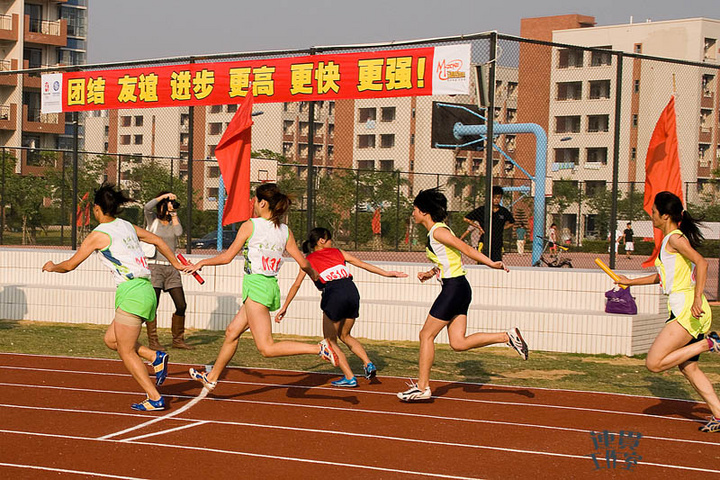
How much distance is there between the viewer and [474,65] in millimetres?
13562

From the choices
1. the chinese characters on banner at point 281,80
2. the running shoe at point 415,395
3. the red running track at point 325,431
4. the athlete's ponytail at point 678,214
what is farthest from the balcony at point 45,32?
the athlete's ponytail at point 678,214

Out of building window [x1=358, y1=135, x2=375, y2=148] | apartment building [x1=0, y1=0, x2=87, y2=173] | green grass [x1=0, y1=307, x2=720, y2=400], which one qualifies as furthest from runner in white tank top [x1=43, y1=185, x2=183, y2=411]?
building window [x1=358, y1=135, x2=375, y2=148]

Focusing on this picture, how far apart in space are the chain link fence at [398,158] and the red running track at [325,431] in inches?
85.3

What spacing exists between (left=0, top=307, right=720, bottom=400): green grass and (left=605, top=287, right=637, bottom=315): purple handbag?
722 millimetres

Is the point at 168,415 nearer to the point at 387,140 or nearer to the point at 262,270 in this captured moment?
the point at 262,270

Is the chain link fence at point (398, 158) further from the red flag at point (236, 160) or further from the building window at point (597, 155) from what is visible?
the red flag at point (236, 160)

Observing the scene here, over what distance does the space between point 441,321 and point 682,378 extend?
3431mm

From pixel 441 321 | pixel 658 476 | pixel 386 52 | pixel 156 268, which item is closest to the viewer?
pixel 658 476

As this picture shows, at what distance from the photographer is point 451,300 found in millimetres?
8906

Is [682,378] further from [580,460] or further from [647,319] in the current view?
[580,460]

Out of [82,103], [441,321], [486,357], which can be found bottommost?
[486,357]

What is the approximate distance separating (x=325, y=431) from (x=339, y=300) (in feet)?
7.00

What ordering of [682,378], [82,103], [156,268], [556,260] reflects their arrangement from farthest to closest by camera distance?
[556,260] → [82,103] → [156,268] → [682,378]

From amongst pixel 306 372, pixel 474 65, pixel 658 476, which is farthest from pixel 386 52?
pixel 658 476
